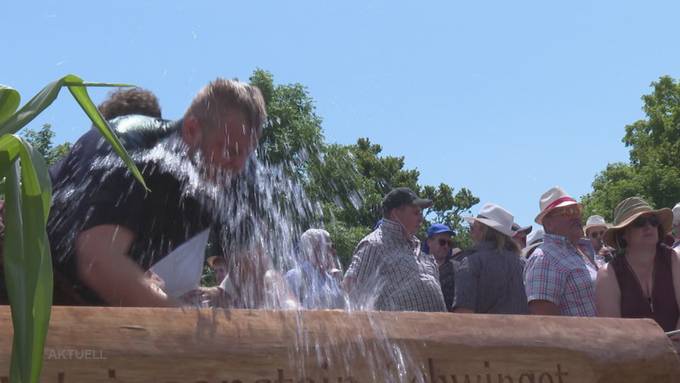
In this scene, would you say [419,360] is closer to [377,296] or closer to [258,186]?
[258,186]

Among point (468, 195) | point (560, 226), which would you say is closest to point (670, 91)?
point (468, 195)

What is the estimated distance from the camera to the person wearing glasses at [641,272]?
4719mm

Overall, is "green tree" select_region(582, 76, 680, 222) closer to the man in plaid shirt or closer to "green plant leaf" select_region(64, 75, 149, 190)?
the man in plaid shirt

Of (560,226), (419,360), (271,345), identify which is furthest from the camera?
(560,226)

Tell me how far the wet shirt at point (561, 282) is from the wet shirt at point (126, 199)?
2424 millimetres

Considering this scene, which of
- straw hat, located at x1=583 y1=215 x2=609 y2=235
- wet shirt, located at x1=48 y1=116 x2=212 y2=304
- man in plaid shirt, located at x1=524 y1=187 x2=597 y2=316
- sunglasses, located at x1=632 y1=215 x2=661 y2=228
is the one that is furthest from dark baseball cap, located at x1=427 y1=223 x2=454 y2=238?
wet shirt, located at x1=48 y1=116 x2=212 y2=304

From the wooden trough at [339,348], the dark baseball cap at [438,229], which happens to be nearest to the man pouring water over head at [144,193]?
the wooden trough at [339,348]

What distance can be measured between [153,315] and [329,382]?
534 millimetres

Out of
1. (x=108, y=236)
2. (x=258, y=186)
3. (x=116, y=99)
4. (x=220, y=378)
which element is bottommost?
(x=220, y=378)

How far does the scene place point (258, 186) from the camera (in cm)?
350

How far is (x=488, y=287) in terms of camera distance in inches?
220

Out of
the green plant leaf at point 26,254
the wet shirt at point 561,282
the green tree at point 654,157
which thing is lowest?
the green plant leaf at point 26,254

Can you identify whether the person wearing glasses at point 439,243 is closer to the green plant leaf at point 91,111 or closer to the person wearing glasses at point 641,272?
the person wearing glasses at point 641,272

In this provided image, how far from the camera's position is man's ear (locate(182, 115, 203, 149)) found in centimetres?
307
